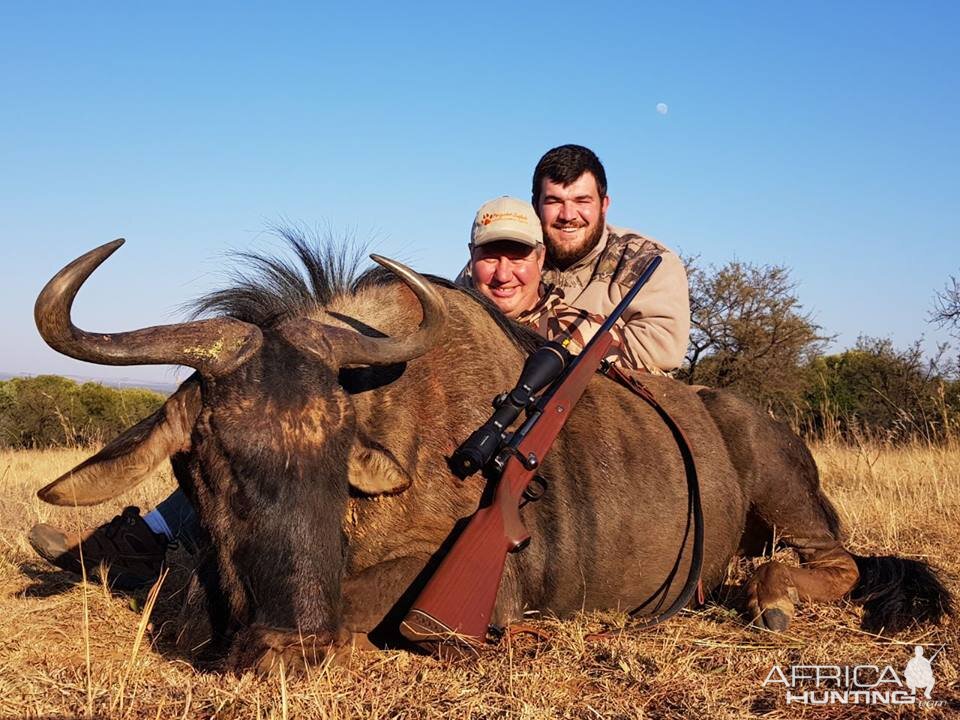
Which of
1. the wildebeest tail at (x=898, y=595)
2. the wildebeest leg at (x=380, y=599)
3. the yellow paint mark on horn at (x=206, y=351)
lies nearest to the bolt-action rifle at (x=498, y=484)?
the wildebeest leg at (x=380, y=599)

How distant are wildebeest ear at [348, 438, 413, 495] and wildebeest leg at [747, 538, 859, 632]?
183 centimetres

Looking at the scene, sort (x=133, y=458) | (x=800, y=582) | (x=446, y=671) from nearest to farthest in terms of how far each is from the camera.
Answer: (x=446, y=671), (x=133, y=458), (x=800, y=582)

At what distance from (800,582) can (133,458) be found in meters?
3.27

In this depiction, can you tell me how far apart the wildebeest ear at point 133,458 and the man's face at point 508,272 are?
92.4 inches

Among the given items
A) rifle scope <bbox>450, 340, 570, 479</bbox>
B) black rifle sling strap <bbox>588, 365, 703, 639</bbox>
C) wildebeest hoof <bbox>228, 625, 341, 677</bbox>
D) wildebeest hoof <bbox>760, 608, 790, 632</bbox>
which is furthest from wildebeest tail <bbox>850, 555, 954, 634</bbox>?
wildebeest hoof <bbox>228, 625, 341, 677</bbox>

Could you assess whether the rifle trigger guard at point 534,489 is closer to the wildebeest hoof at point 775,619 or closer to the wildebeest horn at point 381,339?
the wildebeest horn at point 381,339

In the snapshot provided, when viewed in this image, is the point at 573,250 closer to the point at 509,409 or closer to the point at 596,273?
the point at 596,273

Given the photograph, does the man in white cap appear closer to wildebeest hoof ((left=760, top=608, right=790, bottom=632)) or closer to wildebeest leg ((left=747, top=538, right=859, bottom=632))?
wildebeest leg ((left=747, top=538, right=859, bottom=632))

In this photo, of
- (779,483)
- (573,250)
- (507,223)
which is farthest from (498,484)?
(573,250)

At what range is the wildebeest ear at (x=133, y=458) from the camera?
369cm

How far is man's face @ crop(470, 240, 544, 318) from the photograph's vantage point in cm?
566

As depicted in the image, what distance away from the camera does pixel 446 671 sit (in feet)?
11.0

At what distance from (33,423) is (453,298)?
14.5 meters

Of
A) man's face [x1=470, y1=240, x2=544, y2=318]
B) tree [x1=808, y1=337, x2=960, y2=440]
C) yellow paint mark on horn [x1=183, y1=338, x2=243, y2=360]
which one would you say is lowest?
tree [x1=808, y1=337, x2=960, y2=440]
